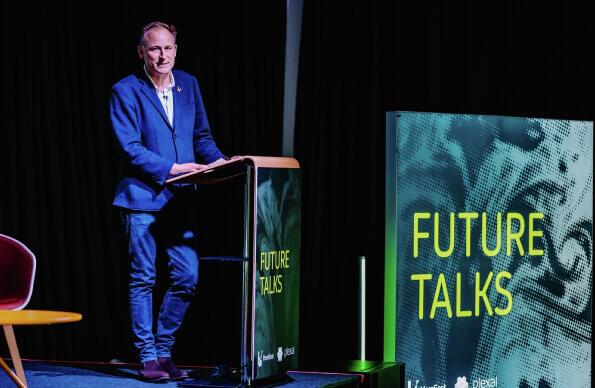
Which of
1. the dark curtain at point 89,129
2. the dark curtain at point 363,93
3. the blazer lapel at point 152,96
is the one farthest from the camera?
the dark curtain at point 89,129

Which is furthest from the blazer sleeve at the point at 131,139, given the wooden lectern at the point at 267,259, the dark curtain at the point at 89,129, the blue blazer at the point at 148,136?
the dark curtain at the point at 89,129

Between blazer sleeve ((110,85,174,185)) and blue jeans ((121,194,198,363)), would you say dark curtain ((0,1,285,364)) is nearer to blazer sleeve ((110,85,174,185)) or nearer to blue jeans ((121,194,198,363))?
blue jeans ((121,194,198,363))

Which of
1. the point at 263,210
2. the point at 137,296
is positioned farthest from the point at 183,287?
the point at 263,210

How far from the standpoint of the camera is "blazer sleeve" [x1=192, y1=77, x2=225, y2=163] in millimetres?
4805

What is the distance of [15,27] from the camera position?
20.8 ft

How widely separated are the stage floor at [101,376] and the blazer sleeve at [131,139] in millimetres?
784

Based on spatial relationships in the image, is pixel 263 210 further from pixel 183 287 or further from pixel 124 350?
pixel 124 350

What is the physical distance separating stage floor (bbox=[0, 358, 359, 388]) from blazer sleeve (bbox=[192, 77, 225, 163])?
2.85 ft

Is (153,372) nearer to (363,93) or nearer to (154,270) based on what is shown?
(154,270)

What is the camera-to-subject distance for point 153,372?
4.50 meters

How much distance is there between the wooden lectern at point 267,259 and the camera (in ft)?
13.9

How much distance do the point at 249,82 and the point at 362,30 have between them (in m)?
0.64

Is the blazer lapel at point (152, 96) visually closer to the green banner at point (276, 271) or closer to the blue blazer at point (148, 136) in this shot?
the blue blazer at point (148, 136)

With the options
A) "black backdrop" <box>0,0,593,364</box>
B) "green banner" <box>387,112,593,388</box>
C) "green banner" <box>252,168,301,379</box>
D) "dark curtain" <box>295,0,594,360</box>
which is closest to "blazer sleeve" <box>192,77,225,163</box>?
"green banner" <box>252,168,301,379</box>
